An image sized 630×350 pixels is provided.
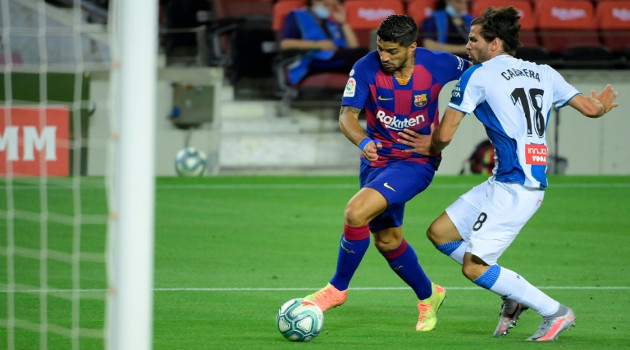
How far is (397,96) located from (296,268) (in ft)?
8.23

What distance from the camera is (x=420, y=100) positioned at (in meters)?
5.89

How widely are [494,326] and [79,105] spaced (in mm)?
8799

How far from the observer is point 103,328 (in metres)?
5.66

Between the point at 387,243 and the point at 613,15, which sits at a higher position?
the point at 613,15

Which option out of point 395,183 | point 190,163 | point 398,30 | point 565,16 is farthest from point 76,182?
point 565,16

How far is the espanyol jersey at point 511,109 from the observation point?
5285 mm

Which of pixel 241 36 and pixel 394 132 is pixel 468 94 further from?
pixel 241 36

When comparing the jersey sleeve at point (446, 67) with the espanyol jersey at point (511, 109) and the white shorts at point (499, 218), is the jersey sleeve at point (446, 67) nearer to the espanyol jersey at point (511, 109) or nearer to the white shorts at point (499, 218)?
the espanyol jersey at point (511, 109)

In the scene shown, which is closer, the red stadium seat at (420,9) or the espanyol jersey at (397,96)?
the espanyol jersey at (397,96)

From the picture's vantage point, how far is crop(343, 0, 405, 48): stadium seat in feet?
51.5

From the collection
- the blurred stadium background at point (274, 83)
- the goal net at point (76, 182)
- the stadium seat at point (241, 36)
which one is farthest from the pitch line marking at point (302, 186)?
the stadium seat at point (241, 36)

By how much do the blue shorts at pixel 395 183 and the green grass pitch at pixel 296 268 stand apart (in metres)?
0.58

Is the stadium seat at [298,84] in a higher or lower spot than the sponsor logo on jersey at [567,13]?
lower

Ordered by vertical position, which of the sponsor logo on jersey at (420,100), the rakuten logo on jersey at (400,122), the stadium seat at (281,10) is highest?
the stadium seat at (281,10)
